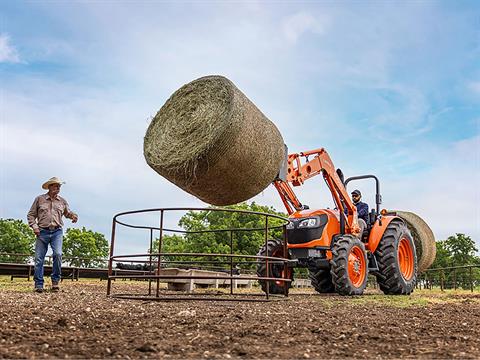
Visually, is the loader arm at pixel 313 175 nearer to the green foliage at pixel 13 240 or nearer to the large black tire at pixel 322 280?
the large black tire at pixel 322 280

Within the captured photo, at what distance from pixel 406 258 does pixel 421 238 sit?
215 inches

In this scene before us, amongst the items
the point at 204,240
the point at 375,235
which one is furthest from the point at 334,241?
the point at 204,240

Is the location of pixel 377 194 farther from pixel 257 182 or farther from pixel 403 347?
pixel 403 347

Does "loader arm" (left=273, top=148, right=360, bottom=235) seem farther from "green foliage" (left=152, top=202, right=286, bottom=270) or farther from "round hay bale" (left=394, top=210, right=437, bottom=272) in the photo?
"green foliage" (left=152, top=202, right=286, bottom=270)

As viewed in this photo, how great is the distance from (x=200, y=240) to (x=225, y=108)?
31.3 m

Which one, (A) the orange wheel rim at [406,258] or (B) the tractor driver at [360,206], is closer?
(B) the tractor driver at [360,206]

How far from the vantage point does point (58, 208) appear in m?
9.20

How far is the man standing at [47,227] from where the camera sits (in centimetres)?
899

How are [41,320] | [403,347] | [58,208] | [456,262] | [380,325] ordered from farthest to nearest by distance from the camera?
[456,262]
[58,208]
[380,325]
[41,320]
[403,347]

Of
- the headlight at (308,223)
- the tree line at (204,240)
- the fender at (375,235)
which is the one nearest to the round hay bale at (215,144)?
the headlight at (308,223)

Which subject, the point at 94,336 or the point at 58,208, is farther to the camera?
the point at 58,208

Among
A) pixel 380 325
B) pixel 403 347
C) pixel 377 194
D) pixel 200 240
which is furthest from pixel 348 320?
pixel 200 240

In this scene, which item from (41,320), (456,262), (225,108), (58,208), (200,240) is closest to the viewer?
(41,320)

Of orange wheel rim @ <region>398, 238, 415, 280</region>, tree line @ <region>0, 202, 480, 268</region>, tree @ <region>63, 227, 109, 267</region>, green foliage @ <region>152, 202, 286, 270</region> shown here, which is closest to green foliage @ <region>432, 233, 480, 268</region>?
tree line @ <region>0, 202, 480, 268</region>
